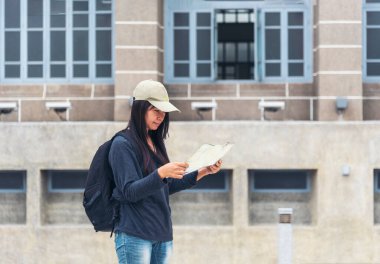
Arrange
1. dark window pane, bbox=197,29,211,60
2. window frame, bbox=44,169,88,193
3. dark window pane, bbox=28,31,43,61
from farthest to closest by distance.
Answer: dark window pane, bbox=28,31,43,61 < dark window pane, bbox=197,29,211,60 < window frame, bbox=44,169,88,193

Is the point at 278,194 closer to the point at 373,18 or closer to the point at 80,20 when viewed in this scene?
the point at 373,18

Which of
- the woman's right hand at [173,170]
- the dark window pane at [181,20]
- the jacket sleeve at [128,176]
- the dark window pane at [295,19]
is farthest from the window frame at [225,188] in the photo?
the woman's right hand at [173,170]

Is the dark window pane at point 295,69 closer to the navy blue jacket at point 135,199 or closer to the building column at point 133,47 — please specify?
the building column at point 133,47

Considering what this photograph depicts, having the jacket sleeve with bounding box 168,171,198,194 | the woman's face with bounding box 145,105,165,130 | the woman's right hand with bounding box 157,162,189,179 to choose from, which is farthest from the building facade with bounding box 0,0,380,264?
the woman's right hand with bounding box 157,162,189,179

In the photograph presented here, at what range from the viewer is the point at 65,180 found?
13555 mm

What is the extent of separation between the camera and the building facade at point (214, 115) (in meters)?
13.1

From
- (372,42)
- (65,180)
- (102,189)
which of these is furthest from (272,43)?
(102,189)

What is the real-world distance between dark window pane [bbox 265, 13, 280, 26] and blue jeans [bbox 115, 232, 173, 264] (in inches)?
337

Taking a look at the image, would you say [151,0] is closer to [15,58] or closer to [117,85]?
[117,85]

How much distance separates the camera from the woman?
5383 mm

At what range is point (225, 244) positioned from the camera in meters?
13.1

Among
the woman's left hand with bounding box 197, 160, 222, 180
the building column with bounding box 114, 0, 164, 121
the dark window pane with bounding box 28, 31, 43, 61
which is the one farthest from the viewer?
the dark window pane with bounding box 28, 31, 43, 61

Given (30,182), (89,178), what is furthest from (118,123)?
(89,178)

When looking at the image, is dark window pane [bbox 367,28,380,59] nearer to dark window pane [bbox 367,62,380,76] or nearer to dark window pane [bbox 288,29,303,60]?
dark window pane [bbox 367,62,380,76]
